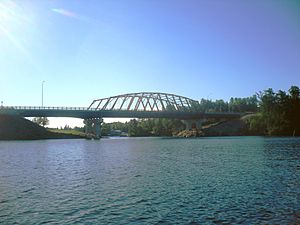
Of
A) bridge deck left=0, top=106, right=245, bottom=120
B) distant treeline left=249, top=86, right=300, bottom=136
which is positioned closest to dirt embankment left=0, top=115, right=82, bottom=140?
bridge deck left=0, top=106, right=245, bottom=120

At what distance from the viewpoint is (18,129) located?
14812 centimetres

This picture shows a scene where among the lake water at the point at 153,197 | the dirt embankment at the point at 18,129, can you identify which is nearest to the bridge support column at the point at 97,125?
the dirt embankment at the point at 18,129

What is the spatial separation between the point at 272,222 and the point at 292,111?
155 meters

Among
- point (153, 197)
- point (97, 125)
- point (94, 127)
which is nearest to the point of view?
point (153, 197)

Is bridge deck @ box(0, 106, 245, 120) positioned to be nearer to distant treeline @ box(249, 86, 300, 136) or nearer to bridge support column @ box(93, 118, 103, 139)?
bridge support column @ box(93, 118, 103, 139)

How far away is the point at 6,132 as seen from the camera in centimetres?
14462

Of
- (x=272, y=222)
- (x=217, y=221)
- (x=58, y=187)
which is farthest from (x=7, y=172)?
(x=272, y=222)

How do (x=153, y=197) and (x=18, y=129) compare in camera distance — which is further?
(x=18, y=129)

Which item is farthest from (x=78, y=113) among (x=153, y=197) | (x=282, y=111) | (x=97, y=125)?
(x=153, y=197)

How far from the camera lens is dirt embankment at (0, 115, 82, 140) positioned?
144m

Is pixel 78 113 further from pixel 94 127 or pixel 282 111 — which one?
pixel 282 111

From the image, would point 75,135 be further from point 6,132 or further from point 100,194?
point 100,194

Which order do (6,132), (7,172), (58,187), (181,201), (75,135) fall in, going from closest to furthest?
(181,201)
(58,187)
(7,172)
(6,132)
(75,135)

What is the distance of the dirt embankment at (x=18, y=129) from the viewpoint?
474ft
